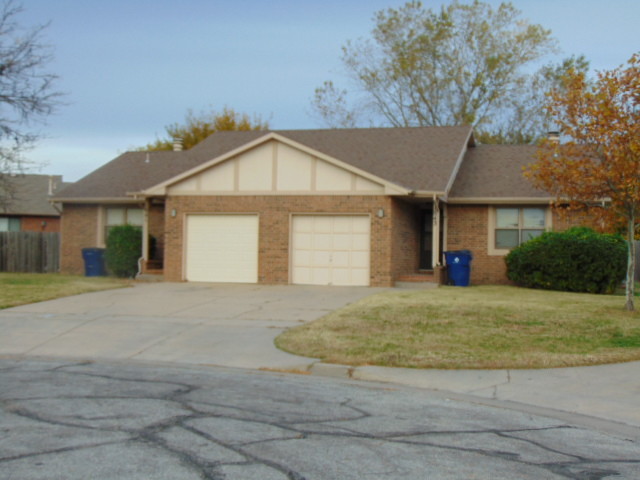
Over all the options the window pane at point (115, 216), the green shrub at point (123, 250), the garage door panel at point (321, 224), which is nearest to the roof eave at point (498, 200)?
the garage door panel at point (321, 224)

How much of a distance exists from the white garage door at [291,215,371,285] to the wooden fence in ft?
36.9

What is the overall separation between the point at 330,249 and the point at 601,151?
8.90 meters

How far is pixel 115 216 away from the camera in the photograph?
26.4 metres

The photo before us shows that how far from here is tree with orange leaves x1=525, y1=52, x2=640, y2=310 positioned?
1380cm

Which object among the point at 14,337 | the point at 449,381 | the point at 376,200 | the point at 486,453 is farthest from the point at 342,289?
the point at 486,453

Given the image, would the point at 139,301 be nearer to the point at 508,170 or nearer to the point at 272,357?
the point at 272,357

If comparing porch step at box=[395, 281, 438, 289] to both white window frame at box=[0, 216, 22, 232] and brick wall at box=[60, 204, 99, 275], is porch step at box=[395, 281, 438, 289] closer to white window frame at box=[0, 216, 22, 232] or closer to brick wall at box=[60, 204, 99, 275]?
brick wall at box=[60, 204, 99, 275]

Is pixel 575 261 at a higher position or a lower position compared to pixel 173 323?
higher

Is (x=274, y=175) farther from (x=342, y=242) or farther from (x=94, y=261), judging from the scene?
(x=94, y=261)

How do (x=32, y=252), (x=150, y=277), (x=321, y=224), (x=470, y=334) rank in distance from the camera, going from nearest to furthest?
(x=470, y=334) → (x=321, y=224) → (x=150, y=277) → (x=32, y=252)

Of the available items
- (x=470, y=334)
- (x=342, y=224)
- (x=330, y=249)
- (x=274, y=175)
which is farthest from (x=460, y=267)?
(x=470, y=334)

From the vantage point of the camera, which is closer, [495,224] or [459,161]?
[495,224]

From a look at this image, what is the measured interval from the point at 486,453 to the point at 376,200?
49.8ft

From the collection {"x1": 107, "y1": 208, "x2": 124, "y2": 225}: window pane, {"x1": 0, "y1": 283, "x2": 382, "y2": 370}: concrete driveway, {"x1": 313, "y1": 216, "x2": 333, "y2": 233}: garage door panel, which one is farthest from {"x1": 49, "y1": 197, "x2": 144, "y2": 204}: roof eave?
{"x1": 313, "y1": 216, "x2": 333, "y2": 233}: garage door panel
